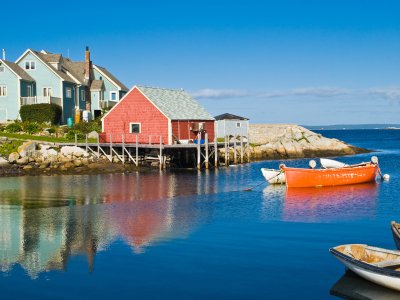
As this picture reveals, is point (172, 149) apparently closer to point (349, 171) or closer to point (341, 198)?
point (349, 171)

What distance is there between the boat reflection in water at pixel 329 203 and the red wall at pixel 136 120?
16.5m

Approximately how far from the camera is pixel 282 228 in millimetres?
21344

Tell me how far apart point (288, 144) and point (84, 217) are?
4957 centimetres

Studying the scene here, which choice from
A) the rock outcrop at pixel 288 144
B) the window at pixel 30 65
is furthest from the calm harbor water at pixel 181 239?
the rock outcrop at pixel 288 144

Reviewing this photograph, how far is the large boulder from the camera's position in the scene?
4394 cm

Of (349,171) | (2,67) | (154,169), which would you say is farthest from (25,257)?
(2,67)

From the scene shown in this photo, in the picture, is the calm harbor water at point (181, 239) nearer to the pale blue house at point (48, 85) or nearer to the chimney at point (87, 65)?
the pale blue house at point (48, 85)

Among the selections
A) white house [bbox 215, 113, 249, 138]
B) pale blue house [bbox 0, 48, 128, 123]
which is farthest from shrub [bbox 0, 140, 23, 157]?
white house [bbox 215, 113, 249, 138]

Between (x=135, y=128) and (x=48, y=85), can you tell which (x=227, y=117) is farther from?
(x=48, y=85)

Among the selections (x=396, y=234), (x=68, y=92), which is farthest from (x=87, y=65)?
(x=396, y=234)

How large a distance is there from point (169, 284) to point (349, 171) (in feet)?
80.8

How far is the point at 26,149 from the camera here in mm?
44188

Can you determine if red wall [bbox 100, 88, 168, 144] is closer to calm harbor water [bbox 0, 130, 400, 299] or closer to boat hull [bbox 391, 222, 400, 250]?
calm harbor water [bbox 0, 130, 400, 299]

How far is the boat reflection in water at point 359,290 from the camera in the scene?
527 inches
